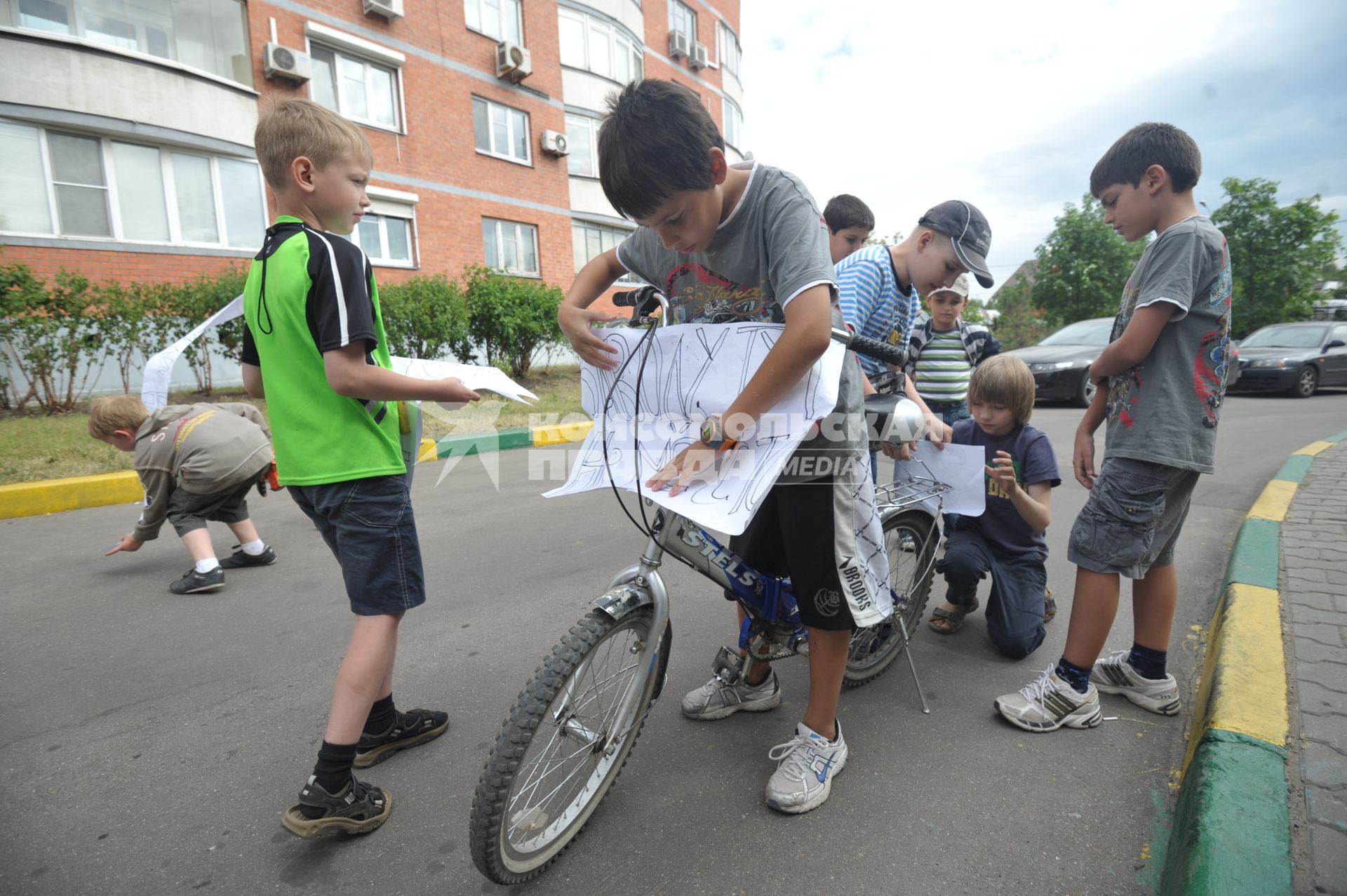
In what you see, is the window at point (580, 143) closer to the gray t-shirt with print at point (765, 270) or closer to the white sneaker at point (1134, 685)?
the gray t-shirt with print at point (765, 270)

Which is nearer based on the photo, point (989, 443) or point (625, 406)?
point (625, 406)

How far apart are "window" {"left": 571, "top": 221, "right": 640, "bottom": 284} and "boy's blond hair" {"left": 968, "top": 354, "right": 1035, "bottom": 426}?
16.7 meters

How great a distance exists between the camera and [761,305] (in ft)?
5.63

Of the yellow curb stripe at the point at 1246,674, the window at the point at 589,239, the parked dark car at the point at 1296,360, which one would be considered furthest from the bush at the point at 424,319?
the parked dark car at the point at 1296,360

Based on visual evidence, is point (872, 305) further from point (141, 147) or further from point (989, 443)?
point (141, 147)

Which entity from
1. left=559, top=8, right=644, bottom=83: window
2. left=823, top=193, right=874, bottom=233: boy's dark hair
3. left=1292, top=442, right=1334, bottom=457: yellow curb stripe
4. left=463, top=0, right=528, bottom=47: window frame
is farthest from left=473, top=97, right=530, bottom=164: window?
left=1292, top=442, right=1334, bottom=457: yellow curb stripe

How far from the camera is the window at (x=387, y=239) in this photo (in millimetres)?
14148

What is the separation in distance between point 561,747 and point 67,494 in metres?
5.32

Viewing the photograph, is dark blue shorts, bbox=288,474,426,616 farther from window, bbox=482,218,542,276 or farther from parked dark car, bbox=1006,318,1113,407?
→ window, bbox=482,218,542,276

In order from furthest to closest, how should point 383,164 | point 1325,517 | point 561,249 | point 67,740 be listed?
point 561,249, point 383,164, point 1325,517, point 67,740

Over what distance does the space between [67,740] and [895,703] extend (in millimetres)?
2704

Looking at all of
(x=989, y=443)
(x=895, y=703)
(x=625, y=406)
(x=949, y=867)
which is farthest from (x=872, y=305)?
(x=949, y=867)

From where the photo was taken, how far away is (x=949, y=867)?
1621mm

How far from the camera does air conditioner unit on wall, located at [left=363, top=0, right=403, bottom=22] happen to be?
1371 cm
